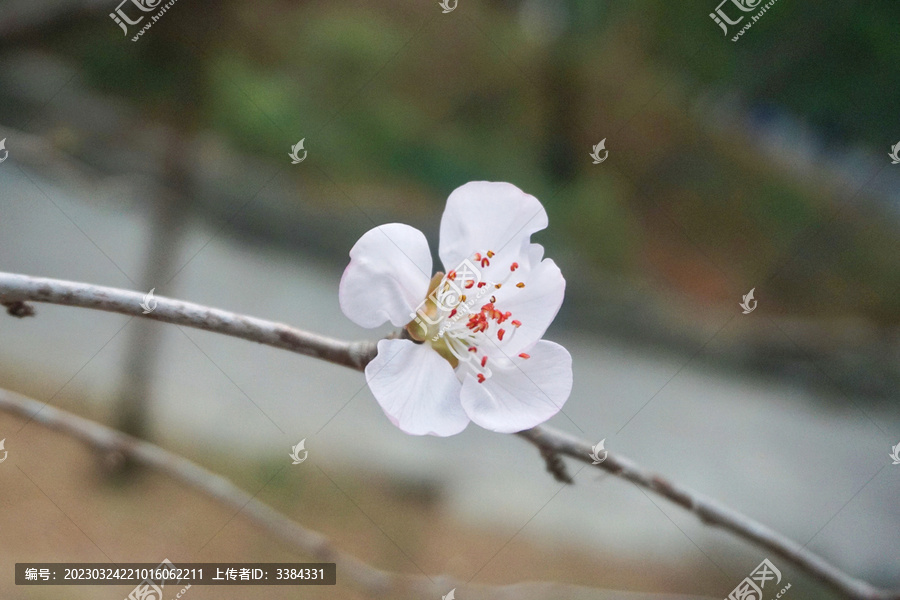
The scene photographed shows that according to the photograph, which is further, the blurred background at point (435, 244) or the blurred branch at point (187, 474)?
the blurred background at point (435, 244)

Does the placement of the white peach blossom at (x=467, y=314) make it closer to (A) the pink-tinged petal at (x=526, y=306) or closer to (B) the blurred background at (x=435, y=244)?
(A) the pink-tinged petal at (x=526, y=306)

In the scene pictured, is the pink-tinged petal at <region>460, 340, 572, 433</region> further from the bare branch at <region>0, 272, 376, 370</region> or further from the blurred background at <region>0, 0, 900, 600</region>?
the blurred background at <region>0, 0, 900, 600</region>

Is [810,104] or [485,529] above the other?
[810,104]

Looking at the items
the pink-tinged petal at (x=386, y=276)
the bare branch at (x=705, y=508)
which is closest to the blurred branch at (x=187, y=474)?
the bare branch at (x=705, y=508)

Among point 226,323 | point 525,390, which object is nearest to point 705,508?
point 525,390

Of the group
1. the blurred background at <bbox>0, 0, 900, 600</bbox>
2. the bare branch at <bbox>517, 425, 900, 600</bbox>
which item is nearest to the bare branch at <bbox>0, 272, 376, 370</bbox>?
the bare branch at <bbox>517, 425, 900, 600</bbox>

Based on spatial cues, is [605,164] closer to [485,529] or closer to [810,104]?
[810,104]

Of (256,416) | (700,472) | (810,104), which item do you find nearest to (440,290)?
(256,416)
